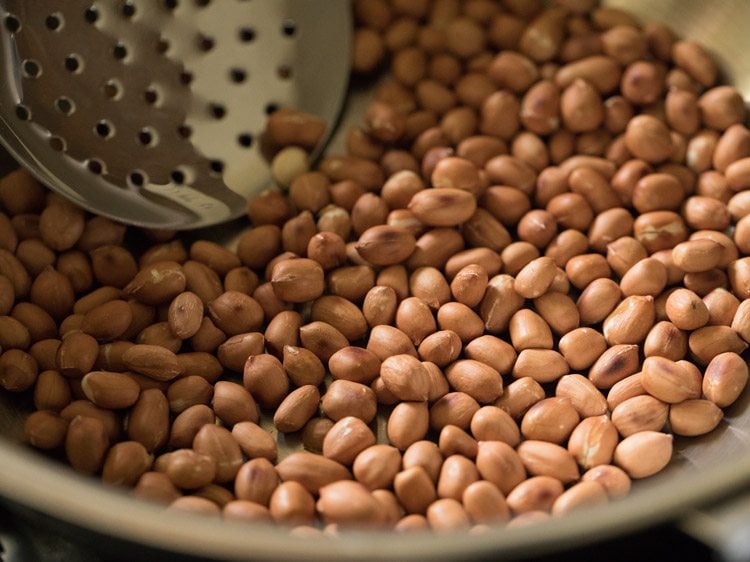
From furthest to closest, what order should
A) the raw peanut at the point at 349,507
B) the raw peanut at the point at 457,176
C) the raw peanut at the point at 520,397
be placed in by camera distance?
the raw peanut at the point at 457,176 < the raw peanut at the point at 520,397 < the raw peanut at the point at 349,507

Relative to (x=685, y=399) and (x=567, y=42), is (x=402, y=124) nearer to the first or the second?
(x=567, y=42)

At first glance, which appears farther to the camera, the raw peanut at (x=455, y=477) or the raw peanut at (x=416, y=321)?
the raw peanut at (x=416, y=321)

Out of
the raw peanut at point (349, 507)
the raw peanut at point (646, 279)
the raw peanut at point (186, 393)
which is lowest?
the raw peanut at point (186, 393)

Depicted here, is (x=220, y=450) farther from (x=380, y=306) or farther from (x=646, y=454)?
(x=646, y=454)

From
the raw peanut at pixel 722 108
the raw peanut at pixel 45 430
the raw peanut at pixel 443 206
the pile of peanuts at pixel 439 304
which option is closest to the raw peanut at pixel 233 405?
the pile of peanuts at pixel 439 304

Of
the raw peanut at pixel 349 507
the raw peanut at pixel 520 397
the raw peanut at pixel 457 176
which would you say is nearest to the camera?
the raw peanut at pixel 349 507

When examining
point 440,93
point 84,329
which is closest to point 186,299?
point 84,329

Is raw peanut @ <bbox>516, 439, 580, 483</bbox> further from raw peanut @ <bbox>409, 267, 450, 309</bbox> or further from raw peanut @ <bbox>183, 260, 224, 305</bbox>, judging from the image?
raw peanut @ <bbox>183, 260, 224, 305</bbox>

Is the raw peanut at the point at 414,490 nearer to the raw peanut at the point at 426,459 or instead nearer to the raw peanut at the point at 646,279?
the raw peanut at the point at 426,459
